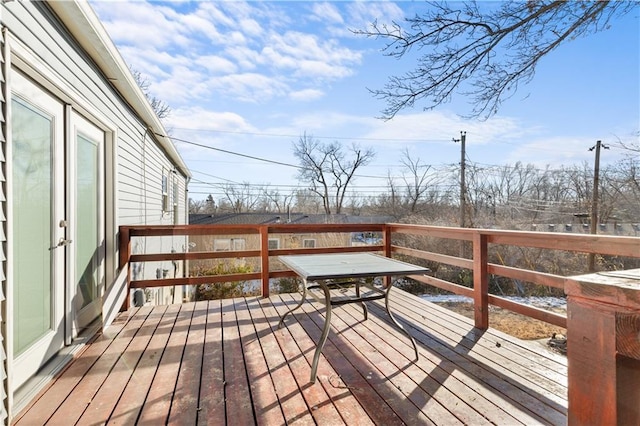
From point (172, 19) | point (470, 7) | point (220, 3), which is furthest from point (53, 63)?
point (470, 7)

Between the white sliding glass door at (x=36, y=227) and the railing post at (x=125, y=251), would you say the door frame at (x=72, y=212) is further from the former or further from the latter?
the railing post at (x=125, y=251)

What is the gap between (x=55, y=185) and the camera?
91.7 inches

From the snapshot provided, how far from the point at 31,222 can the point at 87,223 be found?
962 millimetres

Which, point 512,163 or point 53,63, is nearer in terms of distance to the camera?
point 53,63

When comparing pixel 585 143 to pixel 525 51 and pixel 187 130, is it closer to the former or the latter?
pixel 525 51

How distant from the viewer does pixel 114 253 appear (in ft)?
11.3

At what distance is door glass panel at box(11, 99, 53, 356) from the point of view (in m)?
1.89

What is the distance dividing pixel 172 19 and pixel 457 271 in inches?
455

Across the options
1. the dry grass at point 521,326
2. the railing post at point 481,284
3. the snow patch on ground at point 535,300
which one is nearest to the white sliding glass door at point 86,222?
the railing post at point 481,284

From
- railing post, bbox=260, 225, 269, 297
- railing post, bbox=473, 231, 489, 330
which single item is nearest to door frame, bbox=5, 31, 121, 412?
railing post, bbox=260, 225, 269, 297

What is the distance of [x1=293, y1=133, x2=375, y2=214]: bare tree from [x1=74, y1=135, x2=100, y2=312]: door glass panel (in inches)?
765

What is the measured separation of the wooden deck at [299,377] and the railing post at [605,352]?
48.3 inches

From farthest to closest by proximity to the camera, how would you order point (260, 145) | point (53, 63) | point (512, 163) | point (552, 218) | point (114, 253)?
1. point (260, 145)
2. point (512, 163)
3. point (552, 218)
4. point (114, 253)
5. point (53, 63)

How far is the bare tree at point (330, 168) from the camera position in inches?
888
